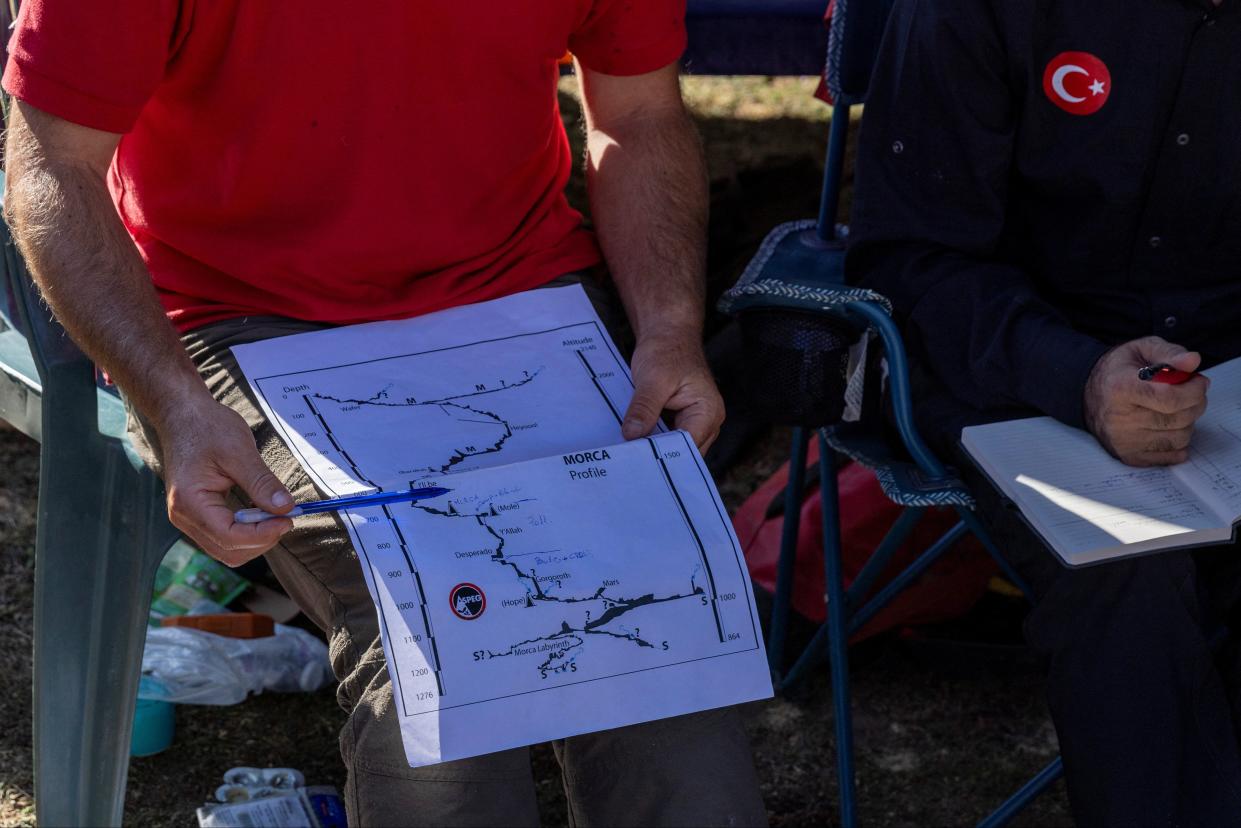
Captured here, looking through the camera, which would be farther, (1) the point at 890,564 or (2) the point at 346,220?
(1) the point at 890,564

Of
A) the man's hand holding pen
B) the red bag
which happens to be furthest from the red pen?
the red bag

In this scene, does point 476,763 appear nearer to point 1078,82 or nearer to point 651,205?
point 651,205

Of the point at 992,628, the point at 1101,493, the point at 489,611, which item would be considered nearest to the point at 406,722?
the point at 489,611

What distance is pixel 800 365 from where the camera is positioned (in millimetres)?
2084

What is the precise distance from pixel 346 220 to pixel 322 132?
0.13 m

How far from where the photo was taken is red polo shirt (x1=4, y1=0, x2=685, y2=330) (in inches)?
68.6

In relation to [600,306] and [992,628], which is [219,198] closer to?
[600,306]

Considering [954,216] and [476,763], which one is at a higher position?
[954,216]

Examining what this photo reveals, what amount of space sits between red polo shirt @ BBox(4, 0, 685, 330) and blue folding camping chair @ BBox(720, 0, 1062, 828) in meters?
0.35

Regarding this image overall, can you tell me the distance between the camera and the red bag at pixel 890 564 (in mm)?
2787

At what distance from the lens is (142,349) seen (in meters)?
1.76

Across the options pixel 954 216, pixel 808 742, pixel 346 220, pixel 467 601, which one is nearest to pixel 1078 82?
pixel 954 216

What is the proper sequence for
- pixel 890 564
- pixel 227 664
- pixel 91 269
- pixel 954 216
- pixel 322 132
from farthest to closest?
1. pixel 890 564
2. pixel 227 664
3. pixel 954 216
4. pixel 322 132
5. pixel 91 269

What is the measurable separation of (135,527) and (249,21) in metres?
0.78
